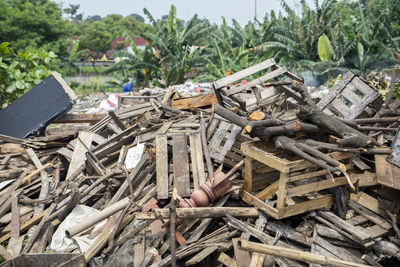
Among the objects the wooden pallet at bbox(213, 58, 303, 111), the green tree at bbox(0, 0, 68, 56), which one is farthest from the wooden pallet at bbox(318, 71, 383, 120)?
the green tree at bbox(0, 0, 68, 56)

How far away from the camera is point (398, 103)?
5055 mm

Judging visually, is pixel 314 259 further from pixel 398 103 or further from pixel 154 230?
pixel 398 103

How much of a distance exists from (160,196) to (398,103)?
410 cm

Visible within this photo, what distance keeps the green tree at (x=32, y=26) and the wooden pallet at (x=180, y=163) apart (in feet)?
77.4

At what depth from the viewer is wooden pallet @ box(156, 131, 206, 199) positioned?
439 cm

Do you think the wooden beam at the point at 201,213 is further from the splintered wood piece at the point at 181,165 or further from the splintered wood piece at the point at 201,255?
the splintered wood piece at the point at 181,165

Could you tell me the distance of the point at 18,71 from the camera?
9.16 m

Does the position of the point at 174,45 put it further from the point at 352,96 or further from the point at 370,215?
the point at 370,215

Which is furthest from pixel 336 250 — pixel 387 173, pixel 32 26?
pixel 32 26

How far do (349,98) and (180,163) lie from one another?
109 inches

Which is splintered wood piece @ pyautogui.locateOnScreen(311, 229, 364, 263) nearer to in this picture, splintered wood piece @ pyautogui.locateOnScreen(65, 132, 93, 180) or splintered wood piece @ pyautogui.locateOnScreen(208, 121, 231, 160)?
splintered wood piece @ pyautogui.locateOnScreen(208, 121, 231, 160)

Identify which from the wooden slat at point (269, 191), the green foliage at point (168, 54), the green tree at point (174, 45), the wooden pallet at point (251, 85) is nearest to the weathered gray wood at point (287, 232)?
the wooden slat at point (269, 191)

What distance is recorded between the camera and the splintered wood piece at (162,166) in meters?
4.35

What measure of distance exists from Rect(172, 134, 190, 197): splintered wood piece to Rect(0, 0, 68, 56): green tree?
23.7 metres
